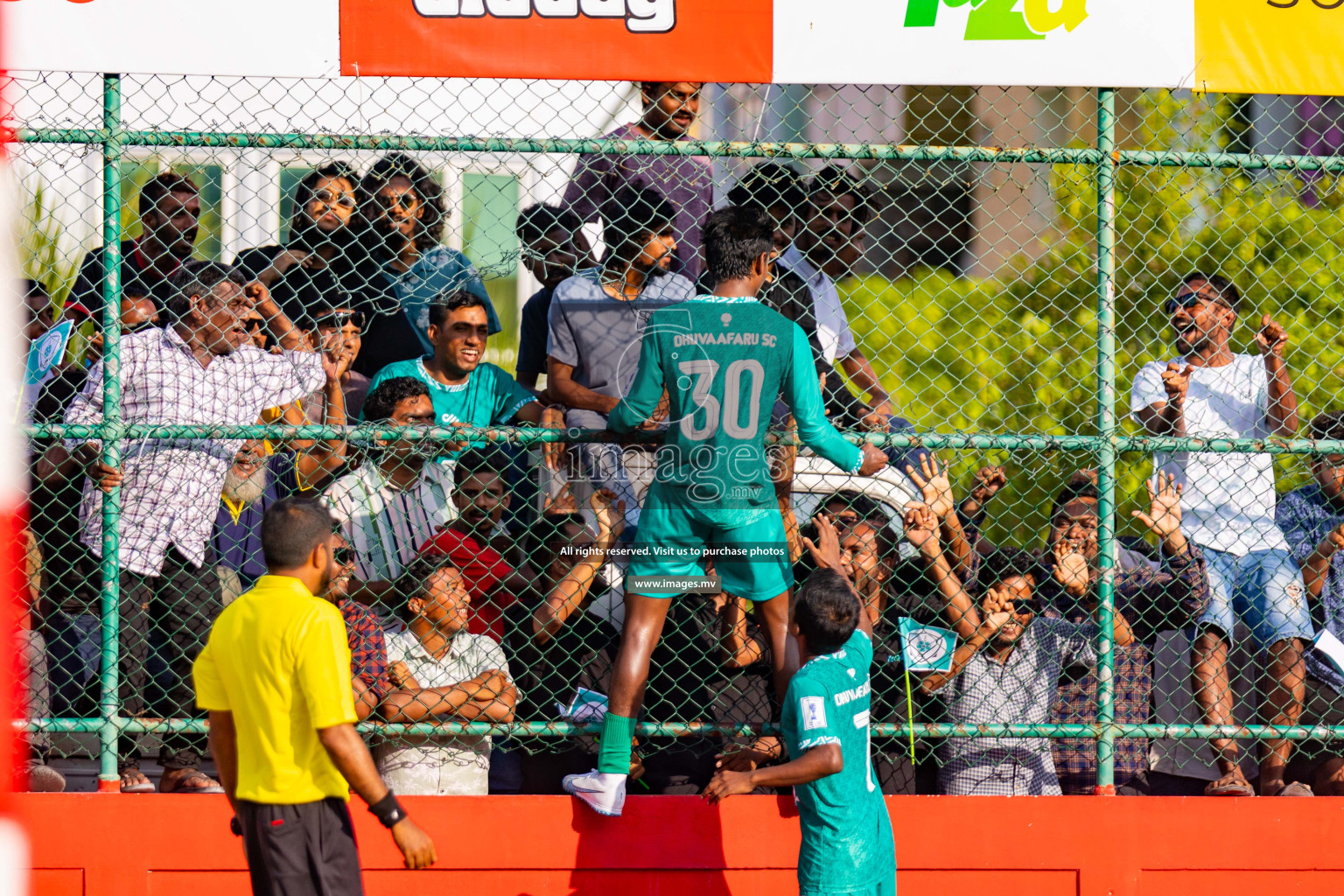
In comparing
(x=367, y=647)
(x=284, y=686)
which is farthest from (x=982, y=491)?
(x=284, y=686)

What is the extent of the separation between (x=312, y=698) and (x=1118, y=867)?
110 inches

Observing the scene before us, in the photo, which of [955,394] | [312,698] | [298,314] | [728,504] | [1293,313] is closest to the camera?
[312,698]

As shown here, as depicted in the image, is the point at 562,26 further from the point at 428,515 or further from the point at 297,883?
the point at 297,883

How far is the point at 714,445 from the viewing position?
4180 millimetres

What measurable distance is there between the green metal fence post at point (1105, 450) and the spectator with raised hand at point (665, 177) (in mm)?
1491

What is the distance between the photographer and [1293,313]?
1105cm

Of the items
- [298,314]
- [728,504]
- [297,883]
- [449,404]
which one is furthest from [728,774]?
[298,314]

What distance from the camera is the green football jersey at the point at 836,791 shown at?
3873 mm

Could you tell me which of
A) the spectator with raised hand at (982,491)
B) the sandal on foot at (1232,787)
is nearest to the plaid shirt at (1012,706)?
the spectator with raised hand at (982,491)

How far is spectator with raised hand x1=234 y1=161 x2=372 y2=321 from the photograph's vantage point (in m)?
5.26

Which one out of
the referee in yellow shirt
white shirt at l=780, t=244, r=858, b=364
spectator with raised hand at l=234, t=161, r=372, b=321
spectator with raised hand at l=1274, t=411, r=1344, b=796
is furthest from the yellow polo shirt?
spectator with raised hand at l=1274, t=411, r=1344, b=796

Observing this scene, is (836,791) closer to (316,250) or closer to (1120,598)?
(1120,598)

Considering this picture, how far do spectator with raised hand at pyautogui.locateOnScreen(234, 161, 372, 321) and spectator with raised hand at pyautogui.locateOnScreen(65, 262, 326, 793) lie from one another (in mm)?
626

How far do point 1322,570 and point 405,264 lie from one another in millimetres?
3949
